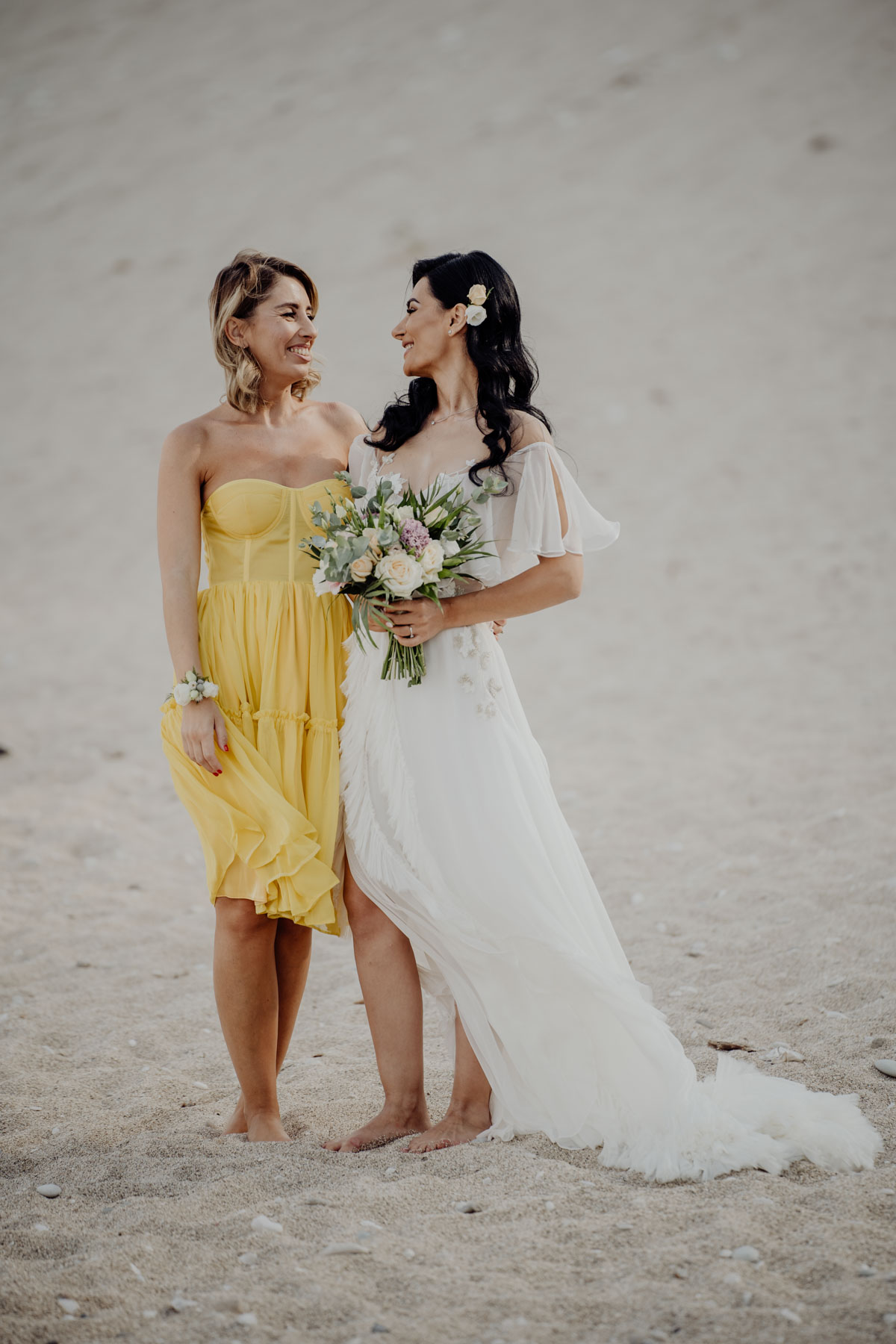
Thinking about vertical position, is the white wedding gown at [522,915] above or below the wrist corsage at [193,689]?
below

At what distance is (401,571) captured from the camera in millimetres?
2906

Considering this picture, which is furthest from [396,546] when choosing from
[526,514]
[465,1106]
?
[465,1106]

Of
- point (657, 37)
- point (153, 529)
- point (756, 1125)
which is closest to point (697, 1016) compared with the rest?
point (756, 1125)

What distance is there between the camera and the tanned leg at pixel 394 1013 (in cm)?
326

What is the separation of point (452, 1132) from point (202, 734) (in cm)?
133

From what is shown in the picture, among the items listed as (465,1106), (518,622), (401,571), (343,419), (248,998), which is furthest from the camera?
(518,622)

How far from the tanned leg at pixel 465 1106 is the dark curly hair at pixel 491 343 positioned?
1714 mm

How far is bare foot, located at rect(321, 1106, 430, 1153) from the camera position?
3.14m

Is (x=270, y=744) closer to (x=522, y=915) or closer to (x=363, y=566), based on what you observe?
(x=363, y=566)

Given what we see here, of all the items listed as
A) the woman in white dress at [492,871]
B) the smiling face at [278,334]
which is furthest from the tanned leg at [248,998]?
the smiling face at [278,334]

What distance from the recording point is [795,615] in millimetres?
10617

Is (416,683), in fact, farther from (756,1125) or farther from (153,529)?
(153,529)

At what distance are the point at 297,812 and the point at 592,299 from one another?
12084mm

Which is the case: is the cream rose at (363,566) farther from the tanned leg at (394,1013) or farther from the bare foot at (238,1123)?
the bare foot at (238,1123)
